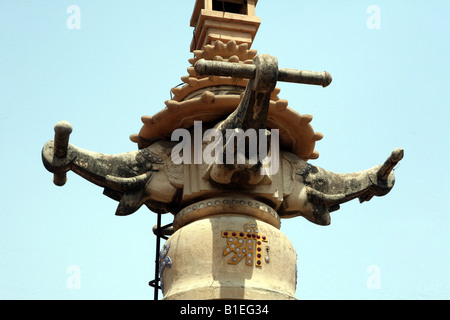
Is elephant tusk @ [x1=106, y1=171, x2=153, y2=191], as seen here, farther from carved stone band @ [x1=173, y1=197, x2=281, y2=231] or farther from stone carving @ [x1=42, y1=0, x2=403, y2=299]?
carved stone band @ [x1=173, y1=197, x2=281, y2=231]

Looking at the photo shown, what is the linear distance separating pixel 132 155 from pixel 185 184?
0.66m

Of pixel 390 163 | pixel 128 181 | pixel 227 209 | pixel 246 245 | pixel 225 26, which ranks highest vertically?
pixel 225 26

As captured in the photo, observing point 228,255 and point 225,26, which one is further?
point 225,26

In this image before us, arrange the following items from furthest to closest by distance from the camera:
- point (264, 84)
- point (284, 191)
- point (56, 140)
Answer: point (284, 191) < point (56, 140) < point (264, 84)

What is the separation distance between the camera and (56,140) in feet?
33.3

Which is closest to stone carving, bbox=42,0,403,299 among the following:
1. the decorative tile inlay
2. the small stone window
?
the decorative tile inlay

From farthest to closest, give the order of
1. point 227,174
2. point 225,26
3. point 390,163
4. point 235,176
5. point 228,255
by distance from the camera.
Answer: point 225,26 < point 390,163 < point 235,176 < point 227,174 < point 228,255

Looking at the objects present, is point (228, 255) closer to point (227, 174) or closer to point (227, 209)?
point (227, 209)

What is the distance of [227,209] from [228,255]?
55cm

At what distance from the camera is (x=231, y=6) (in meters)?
12.3

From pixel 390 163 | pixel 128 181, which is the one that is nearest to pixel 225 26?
pixel 128 181

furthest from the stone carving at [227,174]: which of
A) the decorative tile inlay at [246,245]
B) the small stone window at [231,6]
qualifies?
the small stone window at [231,6]

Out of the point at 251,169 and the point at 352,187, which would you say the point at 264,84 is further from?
the point at 352,187
